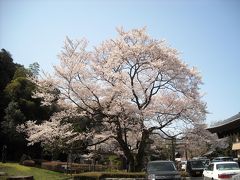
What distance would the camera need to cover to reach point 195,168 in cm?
3622

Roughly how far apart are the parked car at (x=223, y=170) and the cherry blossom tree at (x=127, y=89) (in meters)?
10.9

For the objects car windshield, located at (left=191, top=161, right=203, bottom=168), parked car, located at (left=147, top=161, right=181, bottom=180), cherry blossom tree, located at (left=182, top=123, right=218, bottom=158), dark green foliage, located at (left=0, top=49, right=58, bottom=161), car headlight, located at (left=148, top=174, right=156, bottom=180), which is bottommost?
car headlight, located at (left=148, top=174, right=156, bottom=180)

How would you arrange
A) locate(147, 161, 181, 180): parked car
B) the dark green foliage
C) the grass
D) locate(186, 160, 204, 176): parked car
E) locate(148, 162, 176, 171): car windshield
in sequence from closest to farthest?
locate(147, 161, 181, 180): parked car → locate(148, 162, 176, 171): car windshield → the grass → locate(186, 160, 204, 176): parked car → the dark green foliage

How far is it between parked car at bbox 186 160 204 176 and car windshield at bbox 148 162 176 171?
17.1m

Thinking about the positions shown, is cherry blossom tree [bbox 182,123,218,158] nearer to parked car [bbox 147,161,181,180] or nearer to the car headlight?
parked car [bbox 147,161,181,180]

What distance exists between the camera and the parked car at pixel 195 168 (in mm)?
35875

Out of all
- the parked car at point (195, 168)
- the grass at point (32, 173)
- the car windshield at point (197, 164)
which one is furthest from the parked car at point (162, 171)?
the car windshield at point (197, 164)

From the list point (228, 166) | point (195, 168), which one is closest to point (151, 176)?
point (228, 166)

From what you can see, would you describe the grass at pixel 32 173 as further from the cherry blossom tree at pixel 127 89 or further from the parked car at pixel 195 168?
the parked car at pixel 195 168

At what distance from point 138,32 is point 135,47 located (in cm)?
225

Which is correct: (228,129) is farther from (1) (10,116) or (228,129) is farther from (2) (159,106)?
(1) (10,116)

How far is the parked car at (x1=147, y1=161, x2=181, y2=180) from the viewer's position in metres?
18.4

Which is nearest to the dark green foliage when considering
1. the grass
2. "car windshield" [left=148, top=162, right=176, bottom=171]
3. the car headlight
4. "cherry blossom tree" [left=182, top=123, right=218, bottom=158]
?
the grass

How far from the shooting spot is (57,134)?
3002 cm
